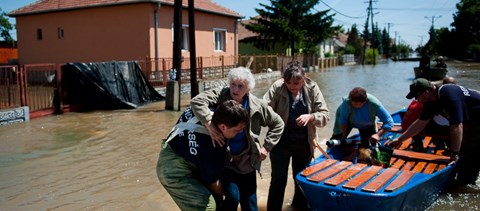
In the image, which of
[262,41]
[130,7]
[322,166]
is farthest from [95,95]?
[262,41]

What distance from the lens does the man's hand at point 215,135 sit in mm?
3076

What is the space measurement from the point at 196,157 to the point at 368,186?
1.86 m

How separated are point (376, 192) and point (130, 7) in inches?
723

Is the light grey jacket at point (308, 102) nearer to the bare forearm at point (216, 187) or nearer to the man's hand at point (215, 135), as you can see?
the bare forearm at point (216, 187)

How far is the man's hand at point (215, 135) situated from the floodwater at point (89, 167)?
2.30 m

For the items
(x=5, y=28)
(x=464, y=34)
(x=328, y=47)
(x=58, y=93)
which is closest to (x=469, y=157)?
(x=58, y=93)

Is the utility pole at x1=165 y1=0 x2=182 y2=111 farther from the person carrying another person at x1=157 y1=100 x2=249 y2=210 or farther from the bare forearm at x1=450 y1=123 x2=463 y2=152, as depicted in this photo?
the person carrying another person at x1=157 y1=100 x2=249 y2=210

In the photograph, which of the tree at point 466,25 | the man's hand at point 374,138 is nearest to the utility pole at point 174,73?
the man's hand at point 374,138

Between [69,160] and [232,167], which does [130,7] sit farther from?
[232,167]

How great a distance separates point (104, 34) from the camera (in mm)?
21250

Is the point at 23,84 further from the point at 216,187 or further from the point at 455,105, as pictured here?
the point at 455,105

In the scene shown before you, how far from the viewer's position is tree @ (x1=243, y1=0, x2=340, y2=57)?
36.1 metres

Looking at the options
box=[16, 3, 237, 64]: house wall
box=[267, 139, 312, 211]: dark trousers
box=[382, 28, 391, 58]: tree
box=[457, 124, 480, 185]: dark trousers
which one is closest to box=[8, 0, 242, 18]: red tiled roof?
box=[16, 3, 237, 64]: house wall

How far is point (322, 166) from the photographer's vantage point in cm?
471
